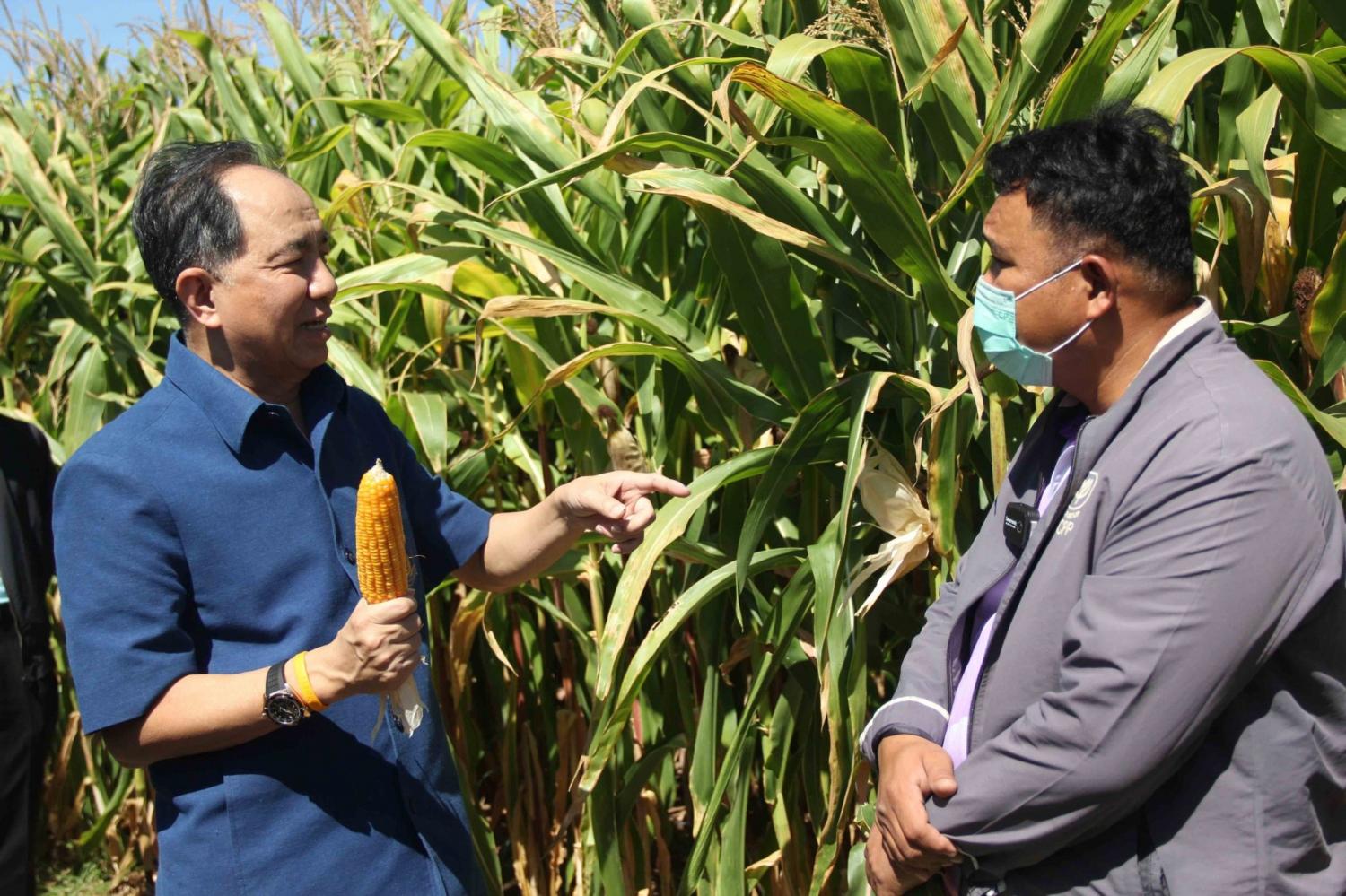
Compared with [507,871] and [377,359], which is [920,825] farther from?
[507,871]

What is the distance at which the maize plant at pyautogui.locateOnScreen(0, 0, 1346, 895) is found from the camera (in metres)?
1.87

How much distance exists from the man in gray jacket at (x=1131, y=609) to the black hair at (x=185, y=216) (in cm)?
97

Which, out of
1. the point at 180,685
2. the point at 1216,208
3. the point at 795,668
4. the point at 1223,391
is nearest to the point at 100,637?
the point at 180,685

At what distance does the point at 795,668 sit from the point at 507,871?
1.44 meters

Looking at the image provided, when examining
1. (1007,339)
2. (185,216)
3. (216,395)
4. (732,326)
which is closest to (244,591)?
(216,395)

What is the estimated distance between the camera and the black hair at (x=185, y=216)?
1.66 metres

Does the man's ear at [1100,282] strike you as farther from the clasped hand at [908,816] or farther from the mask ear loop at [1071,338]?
the clasped hand at [908,816]

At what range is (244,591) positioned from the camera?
1.62 meters

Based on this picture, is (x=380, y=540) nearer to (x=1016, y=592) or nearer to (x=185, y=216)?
(x=185, y=216)

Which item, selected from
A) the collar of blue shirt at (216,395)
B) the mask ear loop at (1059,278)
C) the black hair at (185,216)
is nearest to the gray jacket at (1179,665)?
the mask ear loop at (1059,278)

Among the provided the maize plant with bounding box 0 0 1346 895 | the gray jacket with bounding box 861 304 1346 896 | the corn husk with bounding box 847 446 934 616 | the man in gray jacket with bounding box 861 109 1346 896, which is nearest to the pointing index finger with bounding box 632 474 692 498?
the maize plant with bounding box 0 0 1346 895

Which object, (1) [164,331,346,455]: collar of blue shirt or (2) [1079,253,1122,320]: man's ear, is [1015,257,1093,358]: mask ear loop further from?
(1) [164,331,346,455]: collar of blue shirt

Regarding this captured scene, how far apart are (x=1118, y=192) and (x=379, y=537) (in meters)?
0.95

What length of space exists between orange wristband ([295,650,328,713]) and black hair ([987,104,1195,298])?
102 centimetres
